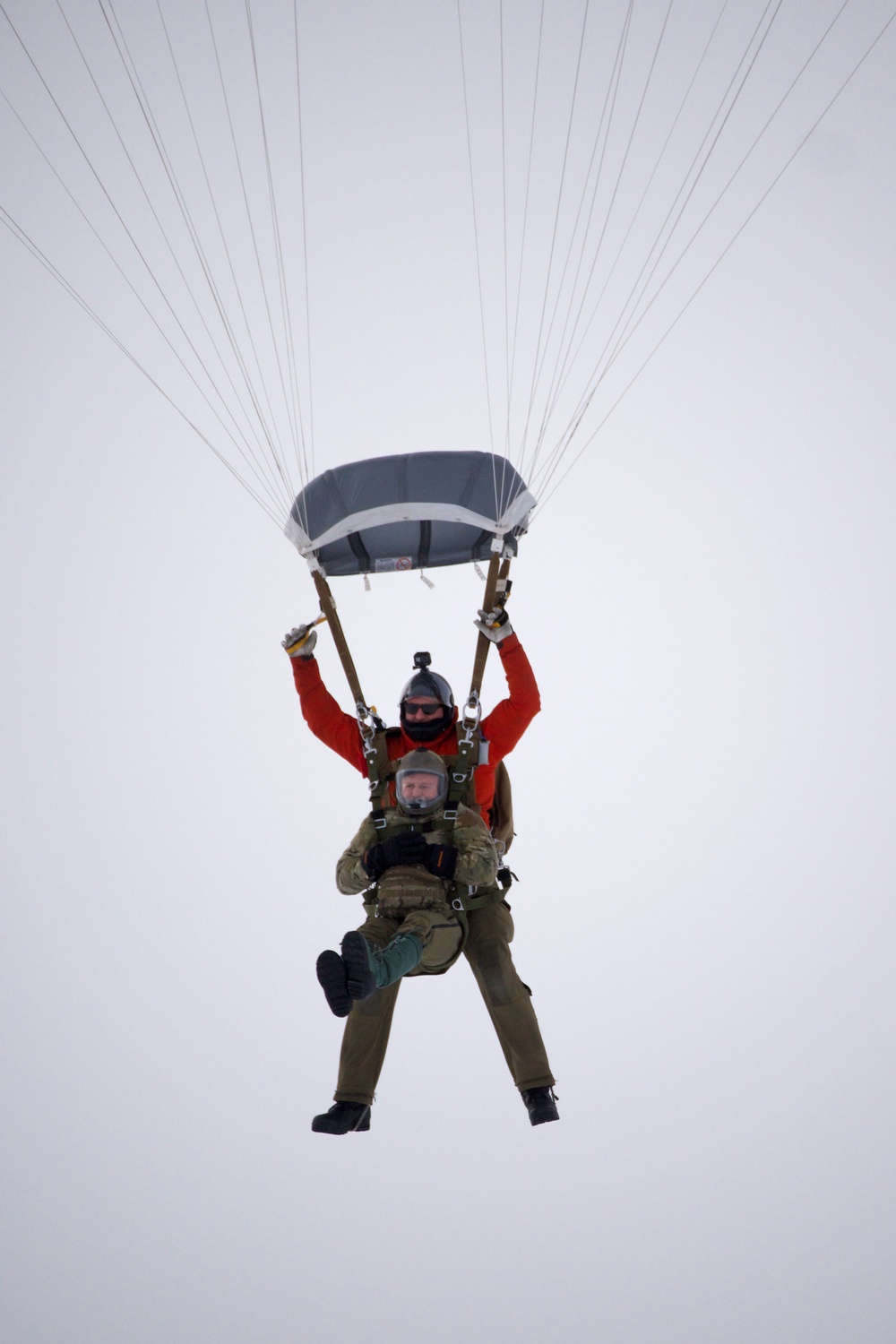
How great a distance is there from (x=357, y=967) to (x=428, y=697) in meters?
2.08

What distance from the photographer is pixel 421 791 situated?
6293 mm

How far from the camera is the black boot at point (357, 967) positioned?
5.22 m

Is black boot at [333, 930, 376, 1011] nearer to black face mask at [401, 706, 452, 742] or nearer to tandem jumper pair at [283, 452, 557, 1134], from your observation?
tandem jumper pair at [283, 452, 557, 1134]

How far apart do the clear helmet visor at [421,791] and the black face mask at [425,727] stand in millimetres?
567

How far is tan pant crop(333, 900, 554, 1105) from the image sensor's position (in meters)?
6.17

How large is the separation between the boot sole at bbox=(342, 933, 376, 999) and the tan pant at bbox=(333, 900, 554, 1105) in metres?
0.77

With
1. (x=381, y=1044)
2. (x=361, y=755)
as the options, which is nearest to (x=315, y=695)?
(x=361, y=755)

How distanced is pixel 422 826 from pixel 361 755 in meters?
0.98

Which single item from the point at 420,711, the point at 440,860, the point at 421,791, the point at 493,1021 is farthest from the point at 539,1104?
the point at 420,711

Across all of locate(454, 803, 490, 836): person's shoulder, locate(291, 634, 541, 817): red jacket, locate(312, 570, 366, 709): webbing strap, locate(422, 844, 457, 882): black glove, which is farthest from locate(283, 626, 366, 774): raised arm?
locate(422, 844, 457, 882): black glove

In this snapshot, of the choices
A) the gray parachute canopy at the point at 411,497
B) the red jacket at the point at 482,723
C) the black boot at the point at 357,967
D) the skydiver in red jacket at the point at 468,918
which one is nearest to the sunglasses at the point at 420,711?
the skydiver in red jacket at the point at 468,918

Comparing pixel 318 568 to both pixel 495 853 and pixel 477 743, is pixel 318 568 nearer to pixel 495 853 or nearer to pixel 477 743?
pixel 477 743

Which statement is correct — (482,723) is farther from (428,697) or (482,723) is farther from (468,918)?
(468,918)

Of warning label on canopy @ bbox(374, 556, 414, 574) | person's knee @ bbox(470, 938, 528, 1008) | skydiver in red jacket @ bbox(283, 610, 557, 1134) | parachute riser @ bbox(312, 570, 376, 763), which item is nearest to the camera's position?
skydiver in red jacket @ bbox(283, 610, 557, 1134)
